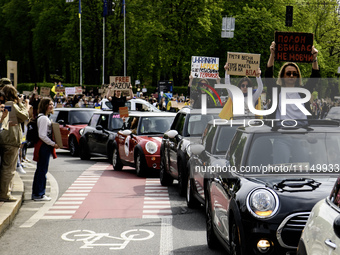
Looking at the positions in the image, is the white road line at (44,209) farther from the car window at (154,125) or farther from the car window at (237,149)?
the car window at (237,149)

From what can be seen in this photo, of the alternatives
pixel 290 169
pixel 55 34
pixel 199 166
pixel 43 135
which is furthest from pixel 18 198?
pixel 55 34

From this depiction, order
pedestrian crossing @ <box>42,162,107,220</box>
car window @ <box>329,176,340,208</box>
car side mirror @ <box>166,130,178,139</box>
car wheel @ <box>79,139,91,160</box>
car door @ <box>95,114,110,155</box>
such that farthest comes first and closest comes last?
1. car wheel @ <box>79,139,91,160</box>
2. car door @ <box>95,114,110,155</box>
3. car side mirror @ <box>166,130,178,139</box>
4. pedestrian crossing @ <box>42,162,107,220</box>
5. car window @ <box>329,176,340,208</box>

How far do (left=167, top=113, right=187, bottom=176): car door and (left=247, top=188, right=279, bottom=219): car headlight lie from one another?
7320 mm

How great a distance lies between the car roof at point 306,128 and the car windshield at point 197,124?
18.5ft

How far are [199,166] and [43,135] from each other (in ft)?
10.4

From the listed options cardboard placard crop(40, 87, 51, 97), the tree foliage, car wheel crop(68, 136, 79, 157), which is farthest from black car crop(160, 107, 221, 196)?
the tree foliage

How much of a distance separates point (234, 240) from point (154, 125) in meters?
11.6

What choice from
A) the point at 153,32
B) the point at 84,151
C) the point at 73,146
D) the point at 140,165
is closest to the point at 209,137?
the point at 140,165

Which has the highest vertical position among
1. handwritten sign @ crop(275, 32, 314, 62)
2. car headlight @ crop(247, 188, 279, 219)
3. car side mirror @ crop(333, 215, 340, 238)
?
handwritten sign @ crop(275, 32, 314, 62)

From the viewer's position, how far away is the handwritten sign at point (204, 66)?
22453 millimetres

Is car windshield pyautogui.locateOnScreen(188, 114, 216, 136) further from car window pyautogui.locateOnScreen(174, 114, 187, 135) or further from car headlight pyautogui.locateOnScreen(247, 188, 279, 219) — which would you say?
car headlight pyautogui.locateOnScreen(247, 188, 279, 219)

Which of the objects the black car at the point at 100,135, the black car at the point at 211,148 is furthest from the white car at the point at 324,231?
the black car at the point at 100,135

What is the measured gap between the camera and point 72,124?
26062 millimetres

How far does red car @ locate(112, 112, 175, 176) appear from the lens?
17.1 metres
